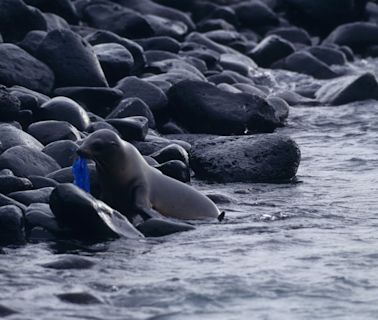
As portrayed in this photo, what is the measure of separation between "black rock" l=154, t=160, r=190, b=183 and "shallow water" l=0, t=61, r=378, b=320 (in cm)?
27

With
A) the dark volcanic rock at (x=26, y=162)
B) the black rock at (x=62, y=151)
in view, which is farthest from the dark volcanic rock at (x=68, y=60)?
the dark volcanic rock at (x=26, y=162)

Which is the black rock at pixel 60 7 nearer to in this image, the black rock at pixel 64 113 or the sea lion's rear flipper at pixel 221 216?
the black rock at pixel 64 113

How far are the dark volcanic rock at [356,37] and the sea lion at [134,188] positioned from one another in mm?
14061

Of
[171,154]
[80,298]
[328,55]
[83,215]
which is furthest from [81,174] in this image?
[328,55]

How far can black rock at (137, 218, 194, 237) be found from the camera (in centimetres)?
843

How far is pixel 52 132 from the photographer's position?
10.8 meters

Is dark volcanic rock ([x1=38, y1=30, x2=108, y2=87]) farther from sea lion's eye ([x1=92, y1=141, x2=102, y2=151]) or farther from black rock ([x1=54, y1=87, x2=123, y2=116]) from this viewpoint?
sea lion's eye ([x1=92, y1=141, x2=102, y2=151])

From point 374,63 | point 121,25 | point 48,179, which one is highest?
point 48,179

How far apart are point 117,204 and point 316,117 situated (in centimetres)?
681

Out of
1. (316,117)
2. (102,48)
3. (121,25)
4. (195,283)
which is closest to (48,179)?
(195,283)

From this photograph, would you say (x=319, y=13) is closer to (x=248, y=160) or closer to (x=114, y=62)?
(x=114, y=62)

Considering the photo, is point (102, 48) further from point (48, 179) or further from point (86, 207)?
point (86, 207)

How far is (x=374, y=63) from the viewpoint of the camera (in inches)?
860

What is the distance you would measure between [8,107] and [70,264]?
12.2 feet
